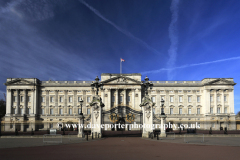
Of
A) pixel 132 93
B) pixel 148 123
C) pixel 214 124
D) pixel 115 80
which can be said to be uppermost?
pixel 115 80

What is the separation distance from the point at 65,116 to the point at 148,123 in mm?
44979

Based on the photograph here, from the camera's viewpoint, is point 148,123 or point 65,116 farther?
point 65,116

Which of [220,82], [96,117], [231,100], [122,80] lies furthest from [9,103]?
[231,100]

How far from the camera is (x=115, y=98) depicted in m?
62.3

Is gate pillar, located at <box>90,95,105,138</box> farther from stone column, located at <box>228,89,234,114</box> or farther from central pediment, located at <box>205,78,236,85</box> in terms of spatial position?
stone column, located at <box>228,89,234,114</box>

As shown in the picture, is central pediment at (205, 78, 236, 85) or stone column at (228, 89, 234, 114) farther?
central pediment at (205, 78, 236, 85)

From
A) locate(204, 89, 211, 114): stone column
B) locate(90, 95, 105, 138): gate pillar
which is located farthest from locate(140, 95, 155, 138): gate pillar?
locate(204, 89, 211, 114): stone column

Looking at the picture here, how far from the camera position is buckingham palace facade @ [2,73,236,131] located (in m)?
61.8

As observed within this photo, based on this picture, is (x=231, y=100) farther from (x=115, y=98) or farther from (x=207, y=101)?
(x=115, y=98)

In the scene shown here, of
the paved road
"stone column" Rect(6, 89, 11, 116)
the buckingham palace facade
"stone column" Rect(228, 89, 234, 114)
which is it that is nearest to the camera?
the paved road

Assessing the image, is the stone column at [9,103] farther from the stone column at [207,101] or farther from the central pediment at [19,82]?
the stone column at [207,101]

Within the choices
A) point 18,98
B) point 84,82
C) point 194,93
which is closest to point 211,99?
point 194,93

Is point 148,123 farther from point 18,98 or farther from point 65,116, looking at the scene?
point 18,98

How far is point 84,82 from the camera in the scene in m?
66.1
